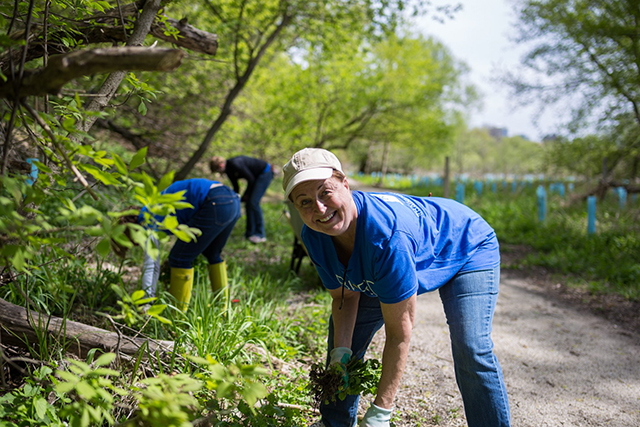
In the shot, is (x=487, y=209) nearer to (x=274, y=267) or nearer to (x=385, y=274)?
(x=274, y=267)

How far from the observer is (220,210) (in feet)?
10.6

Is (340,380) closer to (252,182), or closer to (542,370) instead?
(542,370)

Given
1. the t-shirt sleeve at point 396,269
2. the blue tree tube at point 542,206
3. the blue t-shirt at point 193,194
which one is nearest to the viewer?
the t-shirt sleeve at point 396,269

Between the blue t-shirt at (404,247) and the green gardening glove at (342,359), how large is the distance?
0.92 feet

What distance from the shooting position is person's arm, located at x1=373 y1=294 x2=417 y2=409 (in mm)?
1582

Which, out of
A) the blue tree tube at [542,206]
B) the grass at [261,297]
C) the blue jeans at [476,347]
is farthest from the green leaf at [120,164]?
the blue tree tube at [542,206]

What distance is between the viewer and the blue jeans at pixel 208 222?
3.11 meters

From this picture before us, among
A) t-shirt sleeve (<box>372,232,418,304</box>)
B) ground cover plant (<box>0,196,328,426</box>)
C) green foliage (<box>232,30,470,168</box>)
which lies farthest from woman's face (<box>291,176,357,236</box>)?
green foliage (<box>232,30,470,168</box>)

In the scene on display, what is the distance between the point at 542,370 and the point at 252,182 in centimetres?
471

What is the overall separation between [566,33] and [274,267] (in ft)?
32.7

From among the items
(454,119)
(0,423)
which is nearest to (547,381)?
(0,423)

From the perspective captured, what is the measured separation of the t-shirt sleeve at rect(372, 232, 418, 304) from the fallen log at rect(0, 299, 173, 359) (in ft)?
4.16

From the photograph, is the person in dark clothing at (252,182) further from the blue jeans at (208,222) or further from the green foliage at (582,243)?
the green foliage at (582,243)

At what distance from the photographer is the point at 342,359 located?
1.82m
